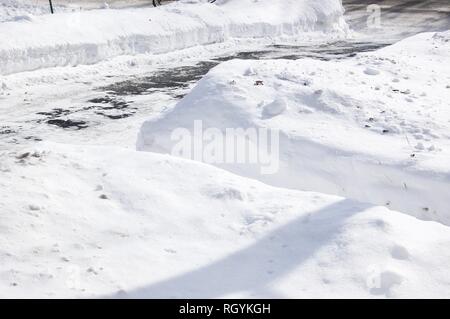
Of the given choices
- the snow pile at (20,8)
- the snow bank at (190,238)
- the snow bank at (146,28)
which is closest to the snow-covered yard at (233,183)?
the snow bank at (190,238)

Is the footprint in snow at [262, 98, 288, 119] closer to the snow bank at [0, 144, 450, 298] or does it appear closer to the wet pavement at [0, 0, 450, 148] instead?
the snow bank at [0, 144, 450, 298]

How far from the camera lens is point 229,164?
18.6 feet

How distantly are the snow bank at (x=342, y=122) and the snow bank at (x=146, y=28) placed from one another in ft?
17.1

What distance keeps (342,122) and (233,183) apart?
2145mm

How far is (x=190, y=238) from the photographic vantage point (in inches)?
147

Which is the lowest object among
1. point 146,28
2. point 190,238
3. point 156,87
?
point 156,87

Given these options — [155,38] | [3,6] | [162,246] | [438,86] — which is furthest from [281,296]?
[3,6]

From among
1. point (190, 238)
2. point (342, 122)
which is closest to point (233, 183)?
point (190, 238)

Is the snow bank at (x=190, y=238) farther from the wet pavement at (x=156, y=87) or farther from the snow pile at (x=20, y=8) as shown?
the snow pile at (x=20, y=8)

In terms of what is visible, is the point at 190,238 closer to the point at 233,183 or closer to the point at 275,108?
the point at 233,183

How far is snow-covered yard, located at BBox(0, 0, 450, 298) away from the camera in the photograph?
10.8ft

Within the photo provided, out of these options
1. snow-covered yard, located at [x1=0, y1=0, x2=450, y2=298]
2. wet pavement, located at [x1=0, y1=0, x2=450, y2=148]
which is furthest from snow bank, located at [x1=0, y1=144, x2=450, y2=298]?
wet pavement, located at [x1=0, y1=0, x2=450, y2=148]

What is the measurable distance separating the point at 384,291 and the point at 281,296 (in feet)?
1.91

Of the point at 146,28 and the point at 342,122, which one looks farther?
the point at 146,28
